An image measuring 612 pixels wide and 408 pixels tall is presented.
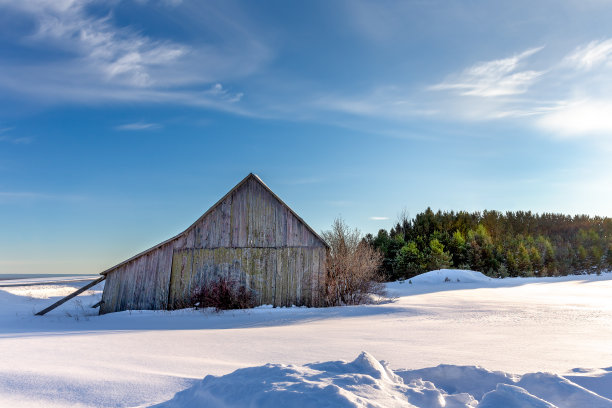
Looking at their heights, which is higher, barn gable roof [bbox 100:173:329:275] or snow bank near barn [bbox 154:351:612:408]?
barn gable roof [bbox 100:173:329:275]

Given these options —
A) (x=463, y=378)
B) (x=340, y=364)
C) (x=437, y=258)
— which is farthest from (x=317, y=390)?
(x=437, y=258)

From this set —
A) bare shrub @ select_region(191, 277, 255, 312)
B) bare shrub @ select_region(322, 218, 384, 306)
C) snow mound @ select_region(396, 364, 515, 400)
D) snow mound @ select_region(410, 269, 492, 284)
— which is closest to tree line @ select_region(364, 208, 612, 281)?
snow mound @ select_region(410, 269, 492, 284)

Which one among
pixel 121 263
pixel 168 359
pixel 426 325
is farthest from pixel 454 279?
pixel 168 359

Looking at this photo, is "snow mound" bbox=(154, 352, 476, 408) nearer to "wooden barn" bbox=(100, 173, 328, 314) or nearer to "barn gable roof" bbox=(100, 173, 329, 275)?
"wooden barn" bbox=(100, 173, 328, 314)

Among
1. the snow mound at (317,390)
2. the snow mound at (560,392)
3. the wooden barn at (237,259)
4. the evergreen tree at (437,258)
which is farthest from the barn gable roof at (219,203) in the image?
the evergreen tree at (437,258)

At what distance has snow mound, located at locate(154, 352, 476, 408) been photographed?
3.00 meters

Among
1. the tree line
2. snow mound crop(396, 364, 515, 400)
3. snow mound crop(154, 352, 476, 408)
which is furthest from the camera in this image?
the tree line

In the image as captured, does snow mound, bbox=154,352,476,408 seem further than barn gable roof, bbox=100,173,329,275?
No

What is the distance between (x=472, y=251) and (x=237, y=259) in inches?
1059

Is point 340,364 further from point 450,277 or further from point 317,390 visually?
point 450,277

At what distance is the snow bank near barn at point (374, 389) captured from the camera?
A: 10.00 feet

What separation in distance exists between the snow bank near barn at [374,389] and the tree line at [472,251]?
27478 millimetres

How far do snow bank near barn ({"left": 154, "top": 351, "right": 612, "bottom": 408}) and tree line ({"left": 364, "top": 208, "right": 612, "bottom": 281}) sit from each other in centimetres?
2748

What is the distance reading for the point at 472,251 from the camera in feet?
120
